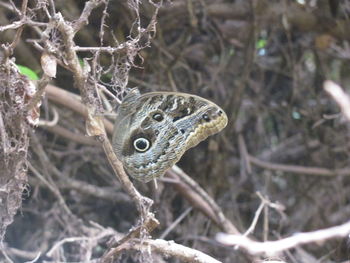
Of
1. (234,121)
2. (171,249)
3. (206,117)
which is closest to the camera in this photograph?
(171,249)

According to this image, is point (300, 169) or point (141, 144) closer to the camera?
point (141, 144)

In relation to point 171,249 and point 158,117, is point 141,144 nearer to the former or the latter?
point 158,117

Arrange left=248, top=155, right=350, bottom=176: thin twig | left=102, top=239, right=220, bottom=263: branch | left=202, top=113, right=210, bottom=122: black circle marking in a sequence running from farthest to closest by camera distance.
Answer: left=248, top=155, right=350, bottom=176: thin twig → left=202, top=113, right=210, bottom=122: black circle marking → left=102, top=239, right=220, bottom=263: branch

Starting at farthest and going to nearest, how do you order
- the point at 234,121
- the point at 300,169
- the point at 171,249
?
the point at 300,169 → the point at 234,121 → the point at 171,249

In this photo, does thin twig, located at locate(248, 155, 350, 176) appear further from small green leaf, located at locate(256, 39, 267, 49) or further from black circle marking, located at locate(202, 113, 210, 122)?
black circle marking, located at locate(202, 113, 210, 122)

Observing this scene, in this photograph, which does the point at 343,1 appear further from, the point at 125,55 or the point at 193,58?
the point at 125,55

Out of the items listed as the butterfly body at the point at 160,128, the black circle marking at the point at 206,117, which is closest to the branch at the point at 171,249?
the butterfly body at the point at 160,128

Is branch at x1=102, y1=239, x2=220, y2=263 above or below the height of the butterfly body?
below

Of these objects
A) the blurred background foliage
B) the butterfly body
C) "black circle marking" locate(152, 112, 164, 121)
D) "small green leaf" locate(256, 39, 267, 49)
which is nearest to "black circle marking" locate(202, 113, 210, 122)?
the butterfly body

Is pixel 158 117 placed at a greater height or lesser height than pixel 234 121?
greater

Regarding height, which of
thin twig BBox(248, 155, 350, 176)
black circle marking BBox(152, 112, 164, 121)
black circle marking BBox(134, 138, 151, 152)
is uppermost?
black circle marking BBox(152, 112, 164, 121)

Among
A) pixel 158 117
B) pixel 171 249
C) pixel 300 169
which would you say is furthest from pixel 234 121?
pixel 171 249
